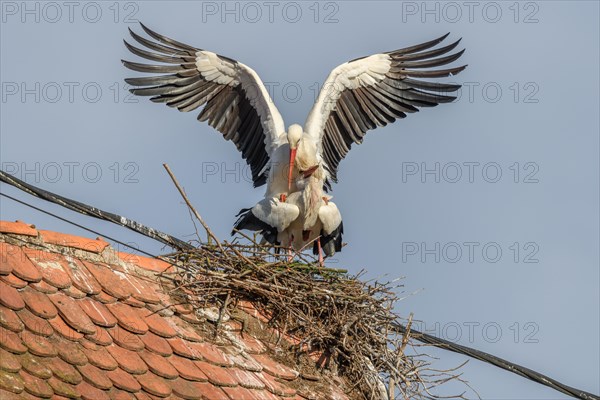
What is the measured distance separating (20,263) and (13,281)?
19cm

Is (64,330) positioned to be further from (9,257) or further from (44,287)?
(9,257)

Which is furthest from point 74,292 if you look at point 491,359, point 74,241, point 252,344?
point 491,359

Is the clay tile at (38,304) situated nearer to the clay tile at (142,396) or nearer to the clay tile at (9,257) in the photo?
the clay tile at (9,257)

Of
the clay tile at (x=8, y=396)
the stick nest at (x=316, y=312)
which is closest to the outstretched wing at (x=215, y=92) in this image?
the stick nest at (x=316, y=312)

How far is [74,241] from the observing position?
252 inches

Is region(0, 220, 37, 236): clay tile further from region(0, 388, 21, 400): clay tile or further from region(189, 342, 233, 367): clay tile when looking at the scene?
region(0, 388, 21, 400): clay tile

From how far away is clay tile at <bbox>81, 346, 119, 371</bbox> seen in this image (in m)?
5.62

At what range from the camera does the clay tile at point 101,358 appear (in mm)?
5621

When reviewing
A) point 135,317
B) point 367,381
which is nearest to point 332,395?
point 367,381

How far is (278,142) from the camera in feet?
34.0

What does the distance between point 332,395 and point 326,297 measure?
2.39 feet

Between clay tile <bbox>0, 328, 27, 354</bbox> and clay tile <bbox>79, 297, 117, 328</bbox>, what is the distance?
23.9 inches

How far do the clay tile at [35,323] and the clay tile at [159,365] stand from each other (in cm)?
56

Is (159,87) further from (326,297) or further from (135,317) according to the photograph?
(135,317)
